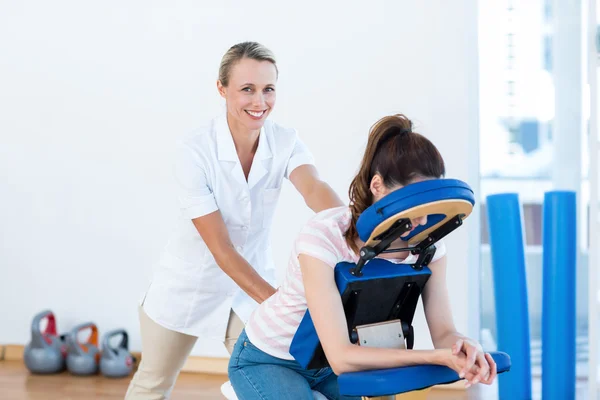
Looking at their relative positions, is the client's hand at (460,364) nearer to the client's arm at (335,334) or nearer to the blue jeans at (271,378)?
the client's arm at (335,334)

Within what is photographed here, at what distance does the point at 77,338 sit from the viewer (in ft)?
12.3

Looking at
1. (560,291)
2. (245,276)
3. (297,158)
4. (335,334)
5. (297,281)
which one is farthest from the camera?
(560,291)

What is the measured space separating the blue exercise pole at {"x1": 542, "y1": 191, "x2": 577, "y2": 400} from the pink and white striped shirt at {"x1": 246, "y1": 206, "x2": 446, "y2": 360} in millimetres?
1533

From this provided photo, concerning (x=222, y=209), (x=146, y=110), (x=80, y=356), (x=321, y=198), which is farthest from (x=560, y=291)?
(x=80, y=356)

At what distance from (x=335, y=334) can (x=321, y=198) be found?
2.83ft

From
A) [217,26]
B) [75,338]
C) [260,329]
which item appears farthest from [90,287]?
[260,329]

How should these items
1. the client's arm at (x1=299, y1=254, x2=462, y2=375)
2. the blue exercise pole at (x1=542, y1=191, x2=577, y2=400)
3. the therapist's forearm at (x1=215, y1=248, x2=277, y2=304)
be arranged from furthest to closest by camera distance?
the blue exercise pole at (x1=542, y1=191, x2=577, y2=400)
the therapist's forearm at (x1=215, y1=248, x2=277, y2=304)
the client's arm at (x1=299, y1=254, x2=462, y2=375)

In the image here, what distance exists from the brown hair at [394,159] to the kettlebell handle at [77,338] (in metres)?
2.51

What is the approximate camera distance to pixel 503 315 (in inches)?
122

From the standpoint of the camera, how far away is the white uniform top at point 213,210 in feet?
7.34

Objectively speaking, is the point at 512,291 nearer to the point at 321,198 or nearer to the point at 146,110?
the point at 321,198

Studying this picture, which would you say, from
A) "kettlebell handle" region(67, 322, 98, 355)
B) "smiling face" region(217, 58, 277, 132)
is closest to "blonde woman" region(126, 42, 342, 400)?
"smiling face" region(217, 58, 277, 132)

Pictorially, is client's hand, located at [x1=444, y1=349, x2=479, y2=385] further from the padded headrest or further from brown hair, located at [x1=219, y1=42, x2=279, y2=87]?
brown hair, located at [x1=219, y1=42, x2=279, y2=87]

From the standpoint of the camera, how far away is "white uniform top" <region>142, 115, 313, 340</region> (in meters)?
2.24
